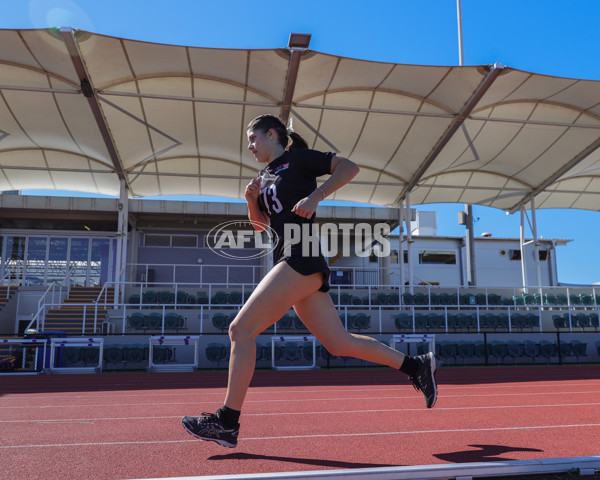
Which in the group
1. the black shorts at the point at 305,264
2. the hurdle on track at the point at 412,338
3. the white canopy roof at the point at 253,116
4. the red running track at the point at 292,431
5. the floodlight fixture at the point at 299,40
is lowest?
the red running track at the point at 292,431

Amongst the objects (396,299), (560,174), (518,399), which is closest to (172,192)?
(396,299)

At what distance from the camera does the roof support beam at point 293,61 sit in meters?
12.9

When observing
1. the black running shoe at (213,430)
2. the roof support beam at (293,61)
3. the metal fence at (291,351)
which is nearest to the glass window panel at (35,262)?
the metal fence at (291,351)

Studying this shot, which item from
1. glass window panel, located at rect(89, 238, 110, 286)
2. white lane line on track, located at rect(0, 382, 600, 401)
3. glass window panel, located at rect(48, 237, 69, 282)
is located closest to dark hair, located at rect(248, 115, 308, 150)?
white lane line on track, located at rect(0, 382, 600, 401)

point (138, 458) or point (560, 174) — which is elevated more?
point (560, 174)

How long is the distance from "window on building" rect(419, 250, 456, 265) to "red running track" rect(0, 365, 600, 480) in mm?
25275

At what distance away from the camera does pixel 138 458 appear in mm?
3045

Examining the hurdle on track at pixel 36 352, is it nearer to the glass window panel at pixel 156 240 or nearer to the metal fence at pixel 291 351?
the metal fence at pixel 291 351

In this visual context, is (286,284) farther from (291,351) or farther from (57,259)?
(57,259)

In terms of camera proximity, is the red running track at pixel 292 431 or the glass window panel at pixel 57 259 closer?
the red running track at pixel 292 431

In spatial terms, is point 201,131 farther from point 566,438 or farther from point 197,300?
point 566,438

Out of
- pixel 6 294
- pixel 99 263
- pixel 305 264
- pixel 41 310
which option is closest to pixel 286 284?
pixel 305 264

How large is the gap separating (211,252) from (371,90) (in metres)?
12.1

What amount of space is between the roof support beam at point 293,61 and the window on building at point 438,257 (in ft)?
65.6
